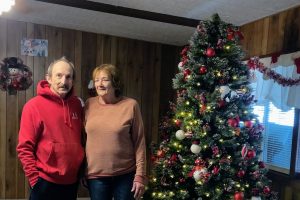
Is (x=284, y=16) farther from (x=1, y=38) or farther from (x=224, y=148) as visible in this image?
(x=1, y=38)

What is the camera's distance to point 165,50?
12.4 feet

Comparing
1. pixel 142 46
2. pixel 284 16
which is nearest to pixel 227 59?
pixel 284 16

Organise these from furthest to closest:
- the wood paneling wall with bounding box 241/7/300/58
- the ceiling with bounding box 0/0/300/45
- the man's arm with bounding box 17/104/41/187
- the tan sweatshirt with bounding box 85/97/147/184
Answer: the ceiling with bounding box 0/0/300/45 < the wood paneling wall with bounding box 241/7/300/58 < the tan sweatshirt with bounding box 85/97/147/184 < the man's arm with bounding box 17/104/41/187

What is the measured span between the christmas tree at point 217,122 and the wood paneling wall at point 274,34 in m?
0.41

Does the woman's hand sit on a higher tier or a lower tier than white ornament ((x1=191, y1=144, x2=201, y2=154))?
lower

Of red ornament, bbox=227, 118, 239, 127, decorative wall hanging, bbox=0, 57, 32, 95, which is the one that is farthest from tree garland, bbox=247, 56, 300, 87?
decorative wall hanging, bbox=0, 57, 32, 95

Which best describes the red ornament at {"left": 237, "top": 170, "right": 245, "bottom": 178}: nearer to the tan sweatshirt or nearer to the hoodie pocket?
the tan sweatshirt

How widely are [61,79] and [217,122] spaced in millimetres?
1050

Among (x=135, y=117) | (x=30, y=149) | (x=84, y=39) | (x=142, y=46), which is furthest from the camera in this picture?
(x=142, y=46)

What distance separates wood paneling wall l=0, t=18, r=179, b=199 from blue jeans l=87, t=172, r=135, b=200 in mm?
1891

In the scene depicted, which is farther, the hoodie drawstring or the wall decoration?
the wall decoration

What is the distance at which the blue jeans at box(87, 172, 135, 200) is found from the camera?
1.65 meters

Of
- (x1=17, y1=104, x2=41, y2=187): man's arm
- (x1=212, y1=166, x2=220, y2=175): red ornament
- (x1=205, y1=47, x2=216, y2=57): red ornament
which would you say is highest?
(x1=205, y1=47, x2=216, y2=57): red ornament

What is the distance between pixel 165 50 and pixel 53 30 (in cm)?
137
